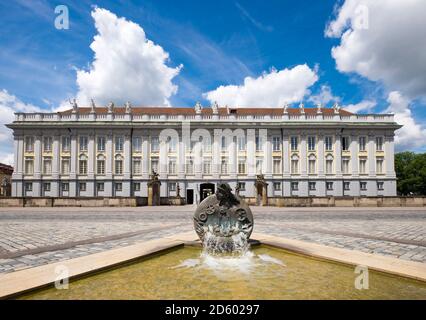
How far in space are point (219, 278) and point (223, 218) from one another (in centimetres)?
200

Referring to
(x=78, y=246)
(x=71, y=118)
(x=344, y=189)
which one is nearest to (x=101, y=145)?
(x=71, y=118)

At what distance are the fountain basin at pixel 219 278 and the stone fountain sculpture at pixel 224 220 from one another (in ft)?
1.84

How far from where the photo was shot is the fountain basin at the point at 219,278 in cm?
357

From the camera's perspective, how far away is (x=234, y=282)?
4082 millimetres

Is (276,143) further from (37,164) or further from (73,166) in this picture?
(37,164)

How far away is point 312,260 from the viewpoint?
17.6ft

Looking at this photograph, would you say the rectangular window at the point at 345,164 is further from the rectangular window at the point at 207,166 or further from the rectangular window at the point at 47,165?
the rectangular window at the point at 47,165

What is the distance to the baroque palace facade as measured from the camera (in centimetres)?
3797

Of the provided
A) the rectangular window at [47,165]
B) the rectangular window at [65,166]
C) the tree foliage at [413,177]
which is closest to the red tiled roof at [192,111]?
the rectangular window at [65,166]

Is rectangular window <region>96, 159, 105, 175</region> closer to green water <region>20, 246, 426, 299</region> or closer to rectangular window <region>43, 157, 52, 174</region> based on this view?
rectangular window <region>43, 157, 52, 174</region>

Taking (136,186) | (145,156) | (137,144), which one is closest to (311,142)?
(145,156)

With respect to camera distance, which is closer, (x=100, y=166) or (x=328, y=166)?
(x=100, y=166)

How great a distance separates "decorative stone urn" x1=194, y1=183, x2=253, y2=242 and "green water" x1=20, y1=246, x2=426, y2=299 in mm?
885
